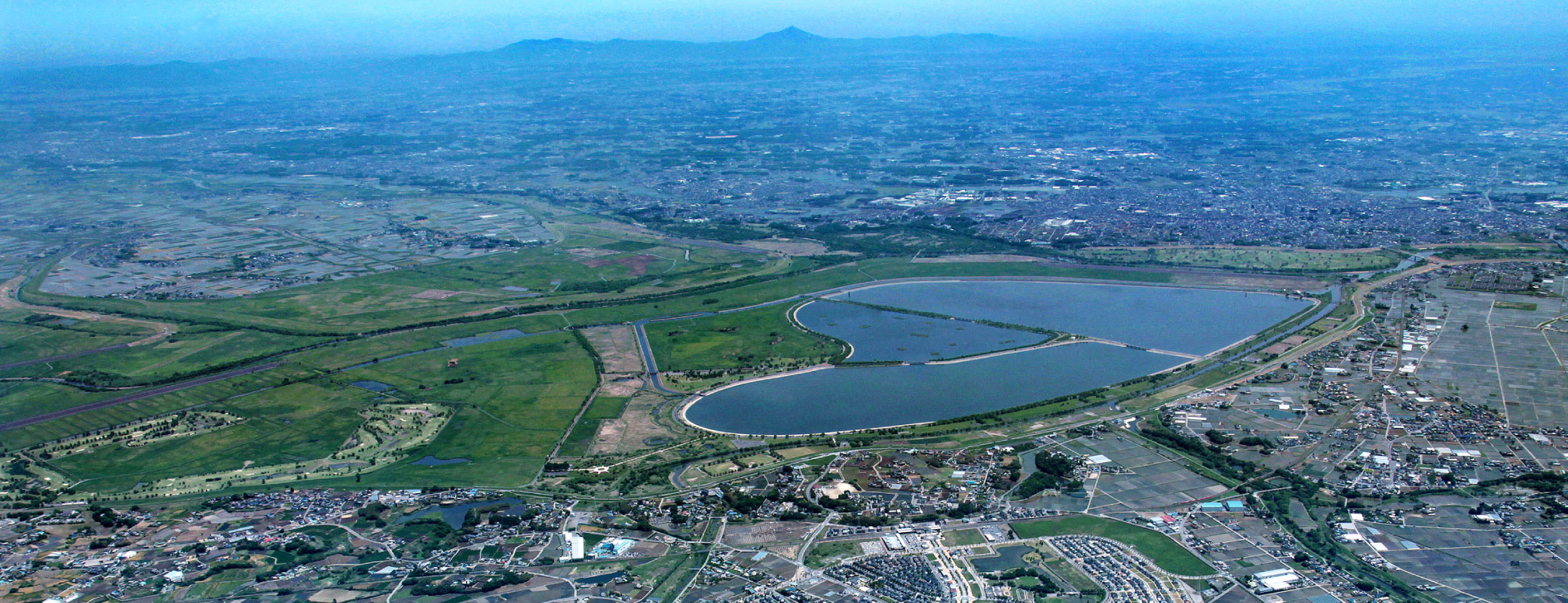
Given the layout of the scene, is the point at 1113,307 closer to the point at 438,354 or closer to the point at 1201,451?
the point at 1201,451

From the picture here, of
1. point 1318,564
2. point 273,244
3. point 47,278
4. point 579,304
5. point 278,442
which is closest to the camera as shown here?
point 1318,564

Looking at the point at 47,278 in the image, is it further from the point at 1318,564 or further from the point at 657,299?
the point at 1318,564

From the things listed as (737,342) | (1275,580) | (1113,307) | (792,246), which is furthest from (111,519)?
(792,246)

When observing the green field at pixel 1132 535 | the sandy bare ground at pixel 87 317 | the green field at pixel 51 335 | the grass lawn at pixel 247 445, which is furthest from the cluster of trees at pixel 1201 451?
the green field at pixel 51 335

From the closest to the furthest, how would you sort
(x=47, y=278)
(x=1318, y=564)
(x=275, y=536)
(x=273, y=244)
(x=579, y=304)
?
(x=1318, y=564) < (x=275, y=536) < (x=579, y=304) < (x=47, y=278) < (x=273, y=244)

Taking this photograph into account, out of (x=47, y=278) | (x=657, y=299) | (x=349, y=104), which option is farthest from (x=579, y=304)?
(x=349, y=104)

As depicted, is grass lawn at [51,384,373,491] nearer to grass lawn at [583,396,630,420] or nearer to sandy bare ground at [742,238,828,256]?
grass lawn at [583,396,630,420]
